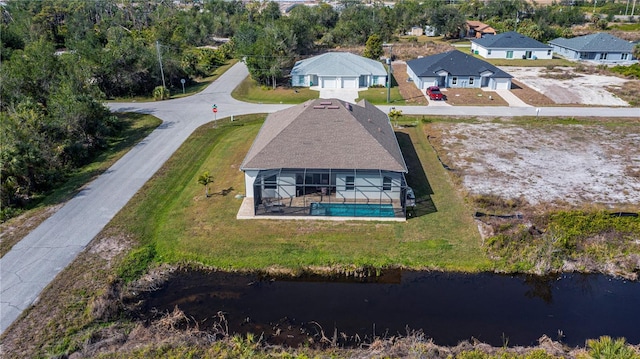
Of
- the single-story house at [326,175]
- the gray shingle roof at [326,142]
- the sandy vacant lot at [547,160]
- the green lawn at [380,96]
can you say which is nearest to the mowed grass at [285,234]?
the single-story house at [326,175]

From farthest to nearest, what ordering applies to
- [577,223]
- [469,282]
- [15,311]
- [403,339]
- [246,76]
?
[246,76]
[577,223]
[469,282]
[15,311]
[403,339]

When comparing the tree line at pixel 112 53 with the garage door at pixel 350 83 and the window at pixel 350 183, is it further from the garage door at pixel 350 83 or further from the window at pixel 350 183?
the window at pixel 350 183

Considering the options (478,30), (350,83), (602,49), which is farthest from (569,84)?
(478,30)

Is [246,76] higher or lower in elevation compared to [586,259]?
higher

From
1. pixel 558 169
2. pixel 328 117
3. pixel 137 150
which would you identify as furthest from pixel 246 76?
pixel 558 169

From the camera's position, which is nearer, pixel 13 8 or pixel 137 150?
pixel 137 150

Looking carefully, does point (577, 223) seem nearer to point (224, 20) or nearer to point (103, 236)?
point (103, 236)

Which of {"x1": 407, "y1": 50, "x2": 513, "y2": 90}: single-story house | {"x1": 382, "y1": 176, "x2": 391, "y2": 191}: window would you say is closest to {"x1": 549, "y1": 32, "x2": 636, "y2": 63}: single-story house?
{"x1": 407, "y1": 50, "x2": 513, "y2": 90}: single-story house

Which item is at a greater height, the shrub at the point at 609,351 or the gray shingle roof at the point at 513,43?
the gray shingle roof at the point at 513,43
